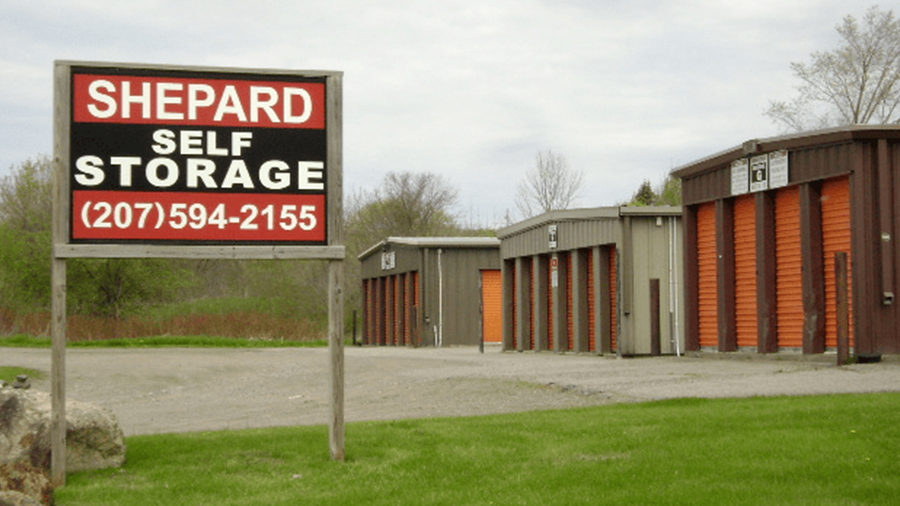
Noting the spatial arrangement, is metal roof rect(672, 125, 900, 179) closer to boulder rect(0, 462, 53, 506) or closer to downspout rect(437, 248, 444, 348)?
boulder rect(0, 462, 53, 506)

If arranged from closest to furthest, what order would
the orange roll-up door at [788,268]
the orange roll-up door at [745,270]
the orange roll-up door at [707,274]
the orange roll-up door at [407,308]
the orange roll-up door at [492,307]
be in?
the orange roll-up door at [788,268] < the orange roll-up door at [745,270] < the orange roll-up door at [707,274] < the orange roll-up door at [492,307] < the orange roll-up door at [407,308]

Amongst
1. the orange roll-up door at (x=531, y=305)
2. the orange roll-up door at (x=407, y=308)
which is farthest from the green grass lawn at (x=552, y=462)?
the orange roll-up door at (x=407, y=308)

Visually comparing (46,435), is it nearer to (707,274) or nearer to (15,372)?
(15,372)

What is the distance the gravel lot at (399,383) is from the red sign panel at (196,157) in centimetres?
384

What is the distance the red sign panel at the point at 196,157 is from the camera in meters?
8.82

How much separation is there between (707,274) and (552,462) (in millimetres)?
14011

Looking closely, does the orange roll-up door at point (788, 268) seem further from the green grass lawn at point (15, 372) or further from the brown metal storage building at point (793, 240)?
the green grass lawn at point (15, 372)

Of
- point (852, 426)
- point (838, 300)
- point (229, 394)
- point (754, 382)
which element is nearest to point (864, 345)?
point (838, 300)

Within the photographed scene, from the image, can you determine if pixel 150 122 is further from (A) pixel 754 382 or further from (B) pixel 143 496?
(A) pixel 754 382

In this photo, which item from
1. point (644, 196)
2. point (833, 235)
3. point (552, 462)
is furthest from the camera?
point (644, 196)

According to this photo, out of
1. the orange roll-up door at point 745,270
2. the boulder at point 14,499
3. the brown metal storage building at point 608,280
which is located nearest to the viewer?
the boulder at point 14,499

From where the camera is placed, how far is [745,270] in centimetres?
1988

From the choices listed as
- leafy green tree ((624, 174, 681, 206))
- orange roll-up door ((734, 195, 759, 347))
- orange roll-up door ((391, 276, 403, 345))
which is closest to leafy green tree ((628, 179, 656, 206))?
leafy green tree ((624, 174, 681, 206))

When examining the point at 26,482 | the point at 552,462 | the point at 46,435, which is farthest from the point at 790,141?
the point at 26,482
